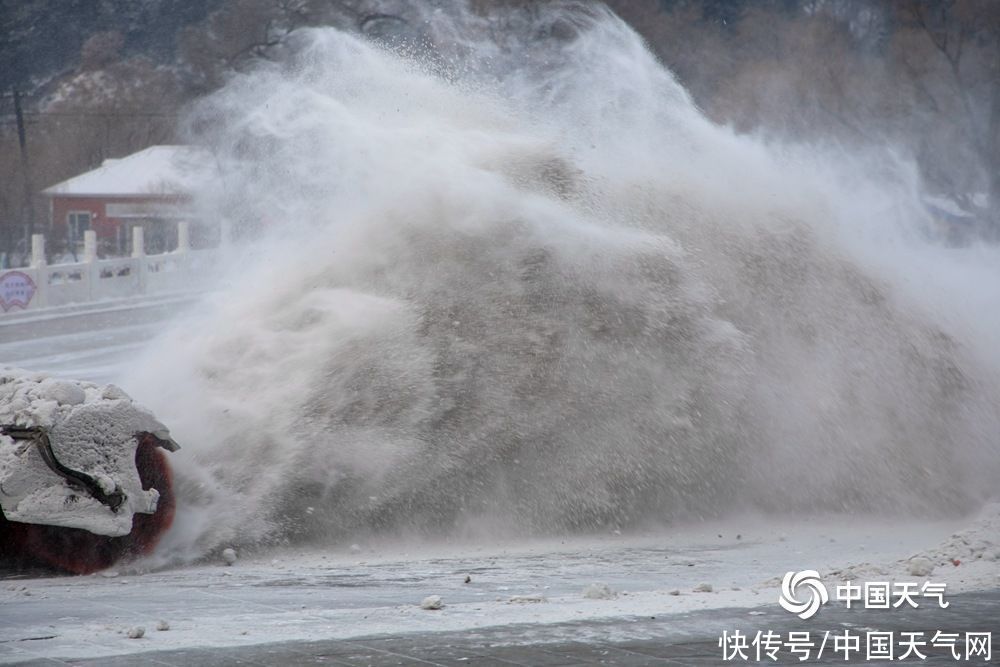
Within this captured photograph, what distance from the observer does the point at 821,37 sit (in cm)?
4450

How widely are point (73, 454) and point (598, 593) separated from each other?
3.04m

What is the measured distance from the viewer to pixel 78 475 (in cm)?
799

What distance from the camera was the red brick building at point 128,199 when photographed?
4481 cm

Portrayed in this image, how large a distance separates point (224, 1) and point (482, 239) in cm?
4909

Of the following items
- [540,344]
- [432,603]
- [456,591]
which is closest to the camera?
[432,603]

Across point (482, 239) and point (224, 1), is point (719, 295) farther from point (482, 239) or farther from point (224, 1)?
point (224, 1)

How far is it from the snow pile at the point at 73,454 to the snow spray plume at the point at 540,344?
1.79 feet

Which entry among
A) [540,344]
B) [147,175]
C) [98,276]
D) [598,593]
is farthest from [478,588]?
[147,175]

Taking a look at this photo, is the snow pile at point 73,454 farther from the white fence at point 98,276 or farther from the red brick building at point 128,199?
the red brick building at point 128,199

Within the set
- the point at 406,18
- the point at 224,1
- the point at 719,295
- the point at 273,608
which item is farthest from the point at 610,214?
the point at 224,1

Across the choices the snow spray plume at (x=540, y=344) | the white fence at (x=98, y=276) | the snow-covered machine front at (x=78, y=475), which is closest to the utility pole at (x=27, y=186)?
the white fence at (x=98, y=276)
